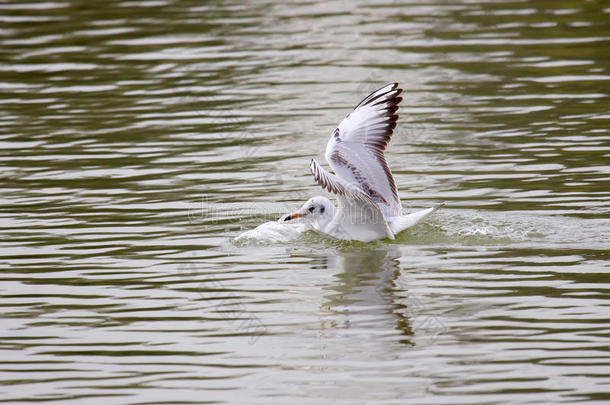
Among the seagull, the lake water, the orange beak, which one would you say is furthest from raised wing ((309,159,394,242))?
the orange beak

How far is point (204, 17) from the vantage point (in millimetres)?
25297

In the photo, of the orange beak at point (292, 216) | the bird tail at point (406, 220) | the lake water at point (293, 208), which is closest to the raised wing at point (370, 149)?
the bird tail at point (406, 220)

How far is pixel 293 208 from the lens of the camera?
1238 centimetres

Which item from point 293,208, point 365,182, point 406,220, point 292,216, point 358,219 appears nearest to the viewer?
point 406,220

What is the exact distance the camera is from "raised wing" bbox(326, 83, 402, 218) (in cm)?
1123

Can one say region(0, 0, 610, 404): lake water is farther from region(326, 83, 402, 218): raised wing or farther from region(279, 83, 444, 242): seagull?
region(326, 83, 402, 218): raised wing

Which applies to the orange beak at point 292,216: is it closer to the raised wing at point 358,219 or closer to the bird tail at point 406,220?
the raised wing at point 358,219

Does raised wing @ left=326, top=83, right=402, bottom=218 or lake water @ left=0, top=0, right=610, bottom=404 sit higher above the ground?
raised wing @ left=326, top=83, right=402, bottom=218

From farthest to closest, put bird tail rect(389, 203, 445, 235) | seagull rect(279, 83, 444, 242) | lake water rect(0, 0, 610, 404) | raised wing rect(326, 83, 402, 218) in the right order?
raised wing rect(326, 83, 402, 218) → seagull rect(279, 83, 444, 242) → bird tail rect(389, 203, 445, 235) → lake water rect(0, 0, 610, 404)

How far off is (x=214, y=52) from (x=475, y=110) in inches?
272

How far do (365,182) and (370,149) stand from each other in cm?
41

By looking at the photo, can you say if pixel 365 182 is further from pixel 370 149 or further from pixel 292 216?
pixel 292 216

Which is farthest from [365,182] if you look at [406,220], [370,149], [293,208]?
[293,208]

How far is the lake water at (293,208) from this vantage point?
7.98 metres
